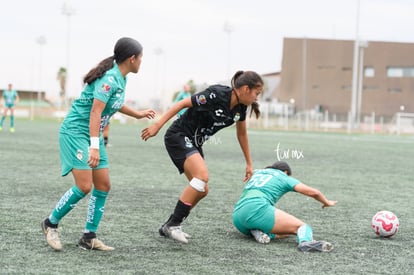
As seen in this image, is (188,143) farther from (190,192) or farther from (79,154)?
(79,154)

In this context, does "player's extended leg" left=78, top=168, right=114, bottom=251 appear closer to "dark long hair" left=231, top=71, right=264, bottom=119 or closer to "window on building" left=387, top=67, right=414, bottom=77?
"dark long hair" left=231, top=71, right=264, bottom=119

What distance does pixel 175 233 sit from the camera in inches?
243

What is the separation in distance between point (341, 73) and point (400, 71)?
6.91 metres

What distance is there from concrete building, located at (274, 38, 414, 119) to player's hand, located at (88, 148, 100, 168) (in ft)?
241

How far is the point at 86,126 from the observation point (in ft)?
18.6

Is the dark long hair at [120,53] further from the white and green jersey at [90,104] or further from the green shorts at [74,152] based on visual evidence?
the green shorts at [74,152]

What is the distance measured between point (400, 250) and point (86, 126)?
3058 mm

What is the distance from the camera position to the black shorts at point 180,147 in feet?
21.0

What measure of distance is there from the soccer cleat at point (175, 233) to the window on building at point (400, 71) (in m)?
76.0

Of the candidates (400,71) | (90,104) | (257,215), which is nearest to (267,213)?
(257,215)

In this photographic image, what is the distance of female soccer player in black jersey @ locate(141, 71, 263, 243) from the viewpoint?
6203 millimetres

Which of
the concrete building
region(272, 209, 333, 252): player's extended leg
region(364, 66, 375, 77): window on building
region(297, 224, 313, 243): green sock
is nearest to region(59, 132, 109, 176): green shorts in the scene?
Result: region(272, 209, 333, 252): player's extended leg

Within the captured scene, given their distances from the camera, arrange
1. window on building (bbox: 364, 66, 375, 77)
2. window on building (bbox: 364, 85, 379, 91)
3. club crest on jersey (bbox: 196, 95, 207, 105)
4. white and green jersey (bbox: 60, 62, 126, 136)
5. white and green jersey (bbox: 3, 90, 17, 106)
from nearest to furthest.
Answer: white and green jersey (bbox: 60, 62, 126, 136)
club crest on jersey (bbox: 196, 95, 207, 105)
white and green jersey (bbox: 3, 90, 17, 106)
window on building (bbox: 364, 85, 379, 91)
window on building (bbox: 364, 66, 375, 77)

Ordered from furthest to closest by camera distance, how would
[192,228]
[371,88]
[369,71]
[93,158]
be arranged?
1. [369,71]
2. [371,88]
3. [192,228]
4. [93,158]
